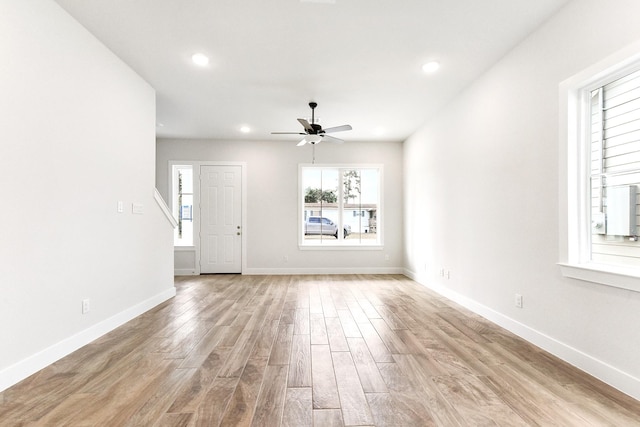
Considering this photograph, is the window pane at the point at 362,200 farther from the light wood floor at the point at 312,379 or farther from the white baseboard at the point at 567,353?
the light wood floor at the point at 312,379

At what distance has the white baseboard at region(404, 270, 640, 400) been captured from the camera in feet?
6.42

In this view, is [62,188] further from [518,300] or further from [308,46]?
[518,300]

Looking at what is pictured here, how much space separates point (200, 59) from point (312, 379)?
323cm

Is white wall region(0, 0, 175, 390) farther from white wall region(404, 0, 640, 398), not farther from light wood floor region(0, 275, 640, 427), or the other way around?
white wall region(404, 0, 640, 398)

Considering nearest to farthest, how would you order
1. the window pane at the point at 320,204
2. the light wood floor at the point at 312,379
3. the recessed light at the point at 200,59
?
1. the light wood floor at the point at 312,379
2. the recessed light at the point at 200,59
3. the window pane at the point at 320,204

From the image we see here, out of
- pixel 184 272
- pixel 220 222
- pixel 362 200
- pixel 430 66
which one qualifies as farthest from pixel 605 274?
pixel 184 272

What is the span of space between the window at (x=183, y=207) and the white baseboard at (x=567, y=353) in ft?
17.6

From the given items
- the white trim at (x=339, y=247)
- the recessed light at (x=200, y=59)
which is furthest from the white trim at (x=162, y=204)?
the white trim at (x=339, y=247)

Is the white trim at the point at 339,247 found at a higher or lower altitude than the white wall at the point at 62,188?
lower

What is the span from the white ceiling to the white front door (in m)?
1.95

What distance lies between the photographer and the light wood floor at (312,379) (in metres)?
1.72

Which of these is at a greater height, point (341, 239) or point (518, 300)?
point (341, 239)

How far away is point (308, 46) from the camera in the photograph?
3.13 m

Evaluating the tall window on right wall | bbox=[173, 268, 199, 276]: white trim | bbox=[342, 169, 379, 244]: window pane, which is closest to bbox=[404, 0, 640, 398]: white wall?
the tall window on right wall
